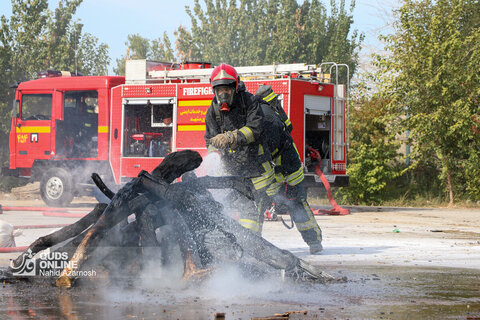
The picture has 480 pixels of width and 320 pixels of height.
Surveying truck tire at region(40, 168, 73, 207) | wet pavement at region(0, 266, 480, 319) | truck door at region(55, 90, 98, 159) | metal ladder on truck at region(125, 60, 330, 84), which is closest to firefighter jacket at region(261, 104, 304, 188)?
wet pavement at region(0, 266, 480, 319)

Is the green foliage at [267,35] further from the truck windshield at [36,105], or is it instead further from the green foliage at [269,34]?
the truck windshield at [36,105]

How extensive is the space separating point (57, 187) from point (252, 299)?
10979mm

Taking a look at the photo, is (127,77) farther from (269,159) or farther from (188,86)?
(269,159)

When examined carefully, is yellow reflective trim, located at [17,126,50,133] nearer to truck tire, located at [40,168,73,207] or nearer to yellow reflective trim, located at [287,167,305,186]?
truck tire, located at [40,168,73,207]

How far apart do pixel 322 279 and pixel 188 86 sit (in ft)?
30.5

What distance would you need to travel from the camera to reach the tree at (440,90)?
1552 cm

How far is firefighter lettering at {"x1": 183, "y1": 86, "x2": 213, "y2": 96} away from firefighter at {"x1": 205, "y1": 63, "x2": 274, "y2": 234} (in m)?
7.82

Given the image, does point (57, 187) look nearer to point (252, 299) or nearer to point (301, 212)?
point (301, 212)

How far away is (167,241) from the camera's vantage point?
16.2 ft

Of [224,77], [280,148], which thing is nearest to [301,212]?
[280,148]

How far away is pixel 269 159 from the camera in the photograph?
5902 mm

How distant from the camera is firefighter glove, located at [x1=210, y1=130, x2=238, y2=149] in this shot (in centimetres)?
545

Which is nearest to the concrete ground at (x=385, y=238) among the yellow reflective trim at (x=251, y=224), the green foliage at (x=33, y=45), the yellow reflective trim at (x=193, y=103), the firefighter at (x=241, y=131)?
the yellow reflective trim at (x=251, y=224)

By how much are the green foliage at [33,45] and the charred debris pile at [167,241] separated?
15.5m
